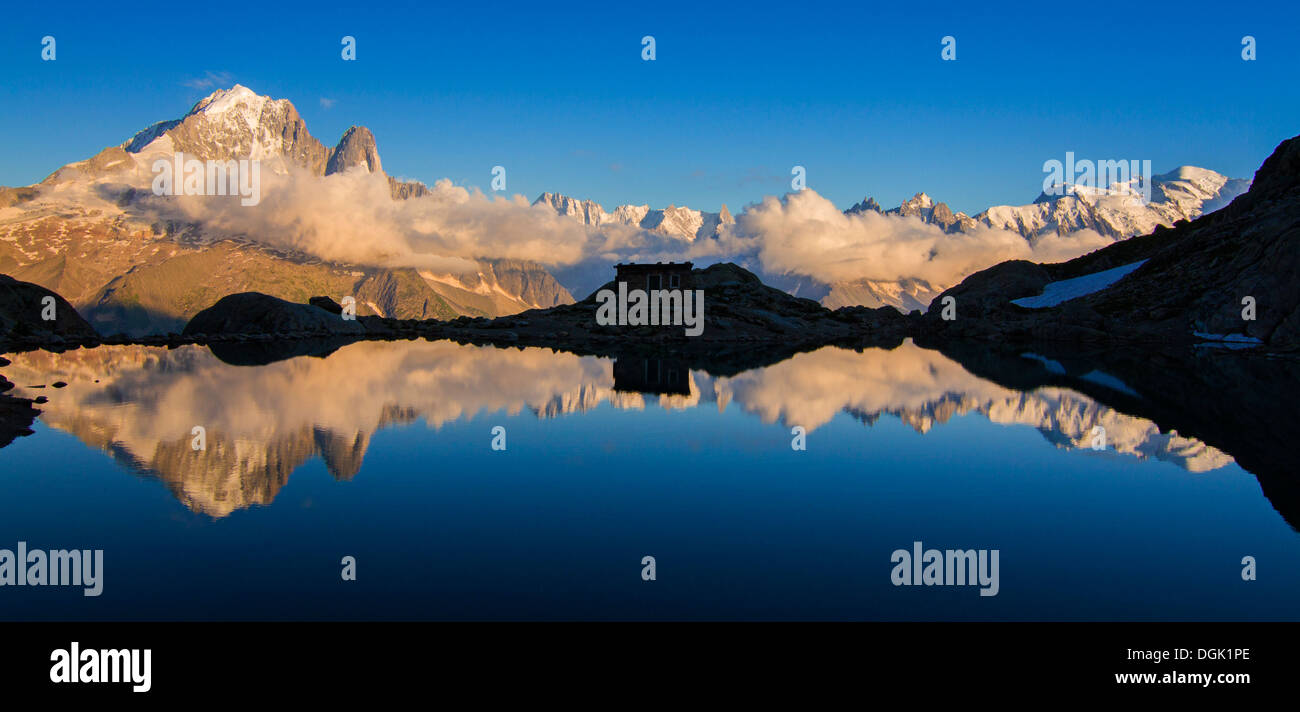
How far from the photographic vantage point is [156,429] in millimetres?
23078

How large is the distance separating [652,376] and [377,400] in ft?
57.5

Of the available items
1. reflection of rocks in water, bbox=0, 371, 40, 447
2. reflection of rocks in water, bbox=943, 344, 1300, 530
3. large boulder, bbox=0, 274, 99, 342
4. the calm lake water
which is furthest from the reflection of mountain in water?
large boulder, bbox=0, 274, 99, 342

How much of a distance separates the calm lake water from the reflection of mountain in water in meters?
0.20

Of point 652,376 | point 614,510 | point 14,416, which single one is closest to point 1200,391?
point 652,376

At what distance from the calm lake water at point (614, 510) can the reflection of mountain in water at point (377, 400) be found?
20cm

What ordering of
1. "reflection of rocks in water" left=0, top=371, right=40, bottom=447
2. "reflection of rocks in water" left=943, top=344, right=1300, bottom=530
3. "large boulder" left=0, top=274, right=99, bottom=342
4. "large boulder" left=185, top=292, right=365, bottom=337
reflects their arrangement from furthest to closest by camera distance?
"large boulder" left=185, top=292, right=365, bottom=337
"large boulder" left=0, top=274, right=99, bottom=342
"reflection of rocks in water" left=0, top=371, right=40, bottom=447
"reflection of rocks in water" left=943, top=344, right=1300, bottom=530

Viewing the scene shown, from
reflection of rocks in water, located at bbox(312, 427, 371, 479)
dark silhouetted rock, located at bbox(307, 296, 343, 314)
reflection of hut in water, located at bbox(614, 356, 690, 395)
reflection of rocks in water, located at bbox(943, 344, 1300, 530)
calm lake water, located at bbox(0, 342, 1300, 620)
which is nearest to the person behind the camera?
calm lake water, located at bbox(0, 342, 1300, 620)

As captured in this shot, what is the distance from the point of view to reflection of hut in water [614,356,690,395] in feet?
126

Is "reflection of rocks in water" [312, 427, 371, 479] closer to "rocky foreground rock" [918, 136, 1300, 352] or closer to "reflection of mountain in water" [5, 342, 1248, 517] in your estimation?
"reflection of mountain in water" [5, 342, 1248, 517]

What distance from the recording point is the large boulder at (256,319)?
73.2 m

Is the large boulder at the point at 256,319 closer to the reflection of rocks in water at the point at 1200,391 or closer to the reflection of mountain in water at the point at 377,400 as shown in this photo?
the reflection of mountain in water at the point at 377,400
